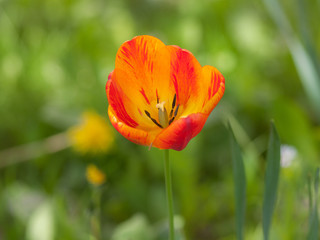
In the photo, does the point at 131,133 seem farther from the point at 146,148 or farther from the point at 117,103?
the point at 146,148

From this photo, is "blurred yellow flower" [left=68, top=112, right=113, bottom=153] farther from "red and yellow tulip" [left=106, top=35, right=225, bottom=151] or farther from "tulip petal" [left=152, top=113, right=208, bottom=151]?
"tulip petal" [left=152, top=113, right=208, bottom=151]

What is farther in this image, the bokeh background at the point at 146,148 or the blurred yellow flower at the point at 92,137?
the blurred yellow flower at the point at 92,137

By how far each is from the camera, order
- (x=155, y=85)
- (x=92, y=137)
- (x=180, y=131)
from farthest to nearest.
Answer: (x=92, y=137)
(x=155, y=85)
(x=180, y=131)

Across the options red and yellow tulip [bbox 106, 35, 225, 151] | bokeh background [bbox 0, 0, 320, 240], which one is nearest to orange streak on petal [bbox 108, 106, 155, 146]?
red and yellow tulip [bbox 106, 35, 225, 151]

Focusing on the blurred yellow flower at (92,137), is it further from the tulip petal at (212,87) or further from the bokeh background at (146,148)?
the tulip petal at (212,87)

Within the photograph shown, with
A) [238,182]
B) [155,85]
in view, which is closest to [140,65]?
[155,85]

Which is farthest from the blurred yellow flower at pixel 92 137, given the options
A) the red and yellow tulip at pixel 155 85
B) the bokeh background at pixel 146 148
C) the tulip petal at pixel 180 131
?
the tulip petal at pixel 180 131
